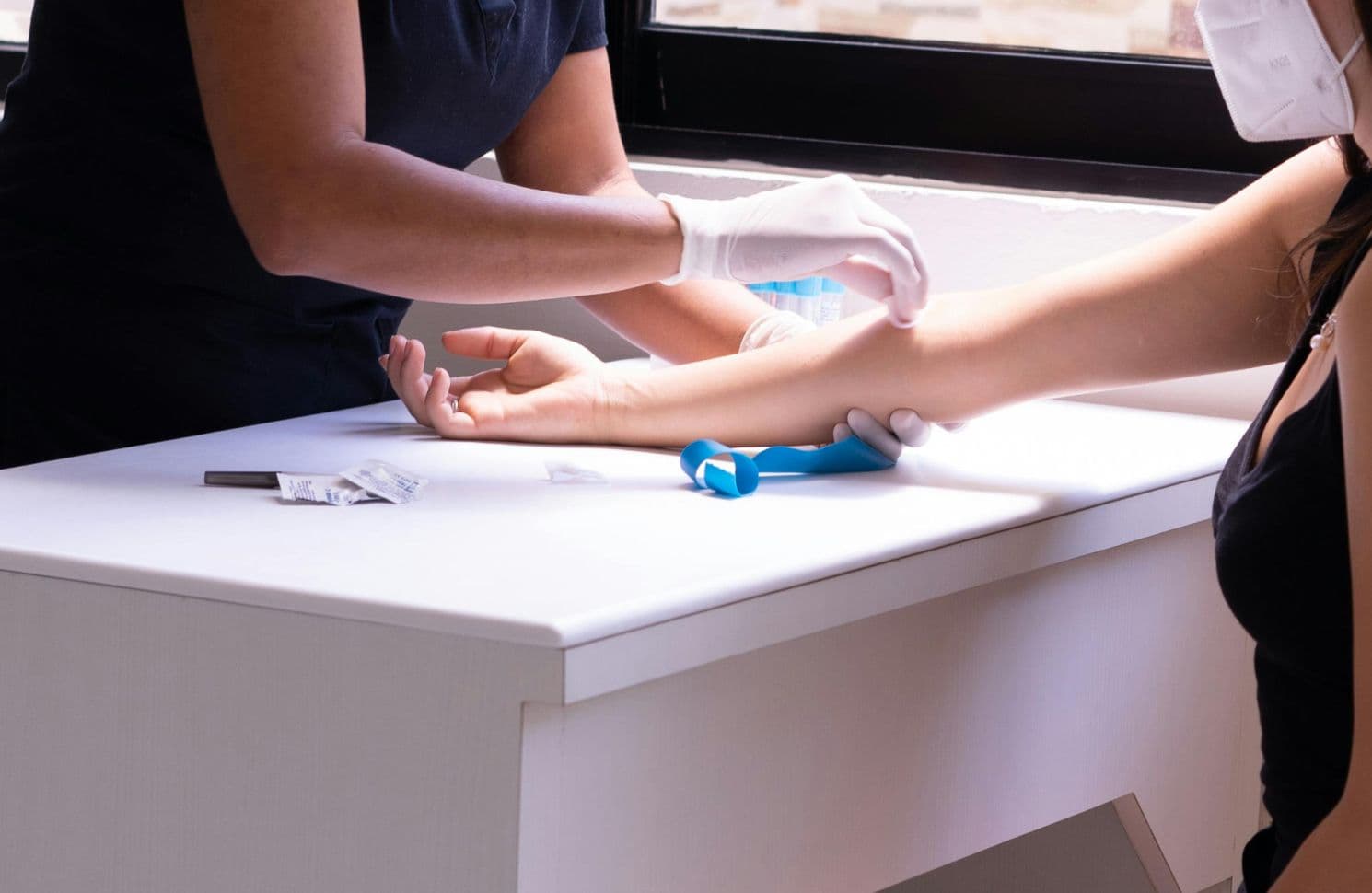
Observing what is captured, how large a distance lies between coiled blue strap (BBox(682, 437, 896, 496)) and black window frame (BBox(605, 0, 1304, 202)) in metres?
0.62

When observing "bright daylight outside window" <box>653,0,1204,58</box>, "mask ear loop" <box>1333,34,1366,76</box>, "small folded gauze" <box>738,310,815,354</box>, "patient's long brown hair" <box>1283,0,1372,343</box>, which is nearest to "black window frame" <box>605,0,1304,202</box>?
"bright daylight outside window" <box>653,0,1204,58</box>

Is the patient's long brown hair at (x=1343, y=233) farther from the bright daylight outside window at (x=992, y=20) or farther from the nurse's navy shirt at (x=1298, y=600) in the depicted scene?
the bright daylight outside window at (x=992, y=20)

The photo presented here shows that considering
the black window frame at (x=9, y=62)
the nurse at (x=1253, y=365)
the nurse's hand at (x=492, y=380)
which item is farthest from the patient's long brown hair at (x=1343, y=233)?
the black window frame at (x=9, y=62)

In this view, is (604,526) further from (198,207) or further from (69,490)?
(198,207)

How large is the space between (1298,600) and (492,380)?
74 cm

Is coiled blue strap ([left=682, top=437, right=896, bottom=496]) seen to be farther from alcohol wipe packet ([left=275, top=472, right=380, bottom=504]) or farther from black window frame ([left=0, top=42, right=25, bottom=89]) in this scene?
black window frame ([left=0, top=42, right=25, bottom=89])

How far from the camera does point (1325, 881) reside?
73cm

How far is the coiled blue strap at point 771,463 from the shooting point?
1.03m

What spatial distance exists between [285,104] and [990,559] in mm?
547

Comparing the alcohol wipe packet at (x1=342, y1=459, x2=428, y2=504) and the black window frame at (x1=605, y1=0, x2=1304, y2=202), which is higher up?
the black window frame at (x1=605, y1=0, x2=1304, y2=202)

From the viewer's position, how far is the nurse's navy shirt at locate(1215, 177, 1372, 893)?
0.80 m

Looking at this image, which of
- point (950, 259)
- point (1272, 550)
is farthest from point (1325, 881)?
Answer: point (950, 259)

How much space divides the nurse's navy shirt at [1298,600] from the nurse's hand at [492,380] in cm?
55

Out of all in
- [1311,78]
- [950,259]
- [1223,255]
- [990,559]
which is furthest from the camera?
[950,259]
